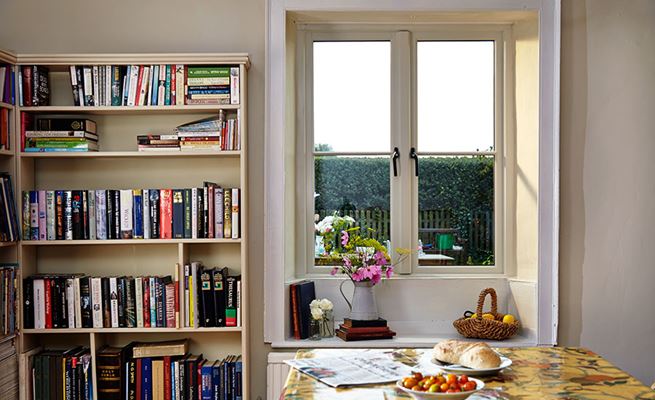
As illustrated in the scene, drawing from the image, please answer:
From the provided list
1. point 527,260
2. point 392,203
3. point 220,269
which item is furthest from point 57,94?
point 527,260

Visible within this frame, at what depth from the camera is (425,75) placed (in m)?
4.18

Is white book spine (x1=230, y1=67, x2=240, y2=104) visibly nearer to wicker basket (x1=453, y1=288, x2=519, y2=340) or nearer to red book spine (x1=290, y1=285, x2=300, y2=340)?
red book spine (x1=290, y1=285, x2=300, y2=340)

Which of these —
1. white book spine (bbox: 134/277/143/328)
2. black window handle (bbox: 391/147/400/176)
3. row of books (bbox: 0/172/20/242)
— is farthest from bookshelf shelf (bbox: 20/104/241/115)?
black window handle (bbox: 391/147/400/176)

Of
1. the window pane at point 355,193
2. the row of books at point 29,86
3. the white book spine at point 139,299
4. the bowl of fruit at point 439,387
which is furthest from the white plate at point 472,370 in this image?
the row of books at point 29,86

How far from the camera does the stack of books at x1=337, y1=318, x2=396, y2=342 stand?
376 cm

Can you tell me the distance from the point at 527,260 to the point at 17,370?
2.59 m

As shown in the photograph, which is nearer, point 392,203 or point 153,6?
point 153,6

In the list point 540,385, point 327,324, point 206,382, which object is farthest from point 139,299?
point 540,385

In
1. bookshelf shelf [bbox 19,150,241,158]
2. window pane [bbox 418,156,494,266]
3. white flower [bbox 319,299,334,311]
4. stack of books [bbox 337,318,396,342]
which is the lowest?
stack of books [bbox 337,318,396,342]

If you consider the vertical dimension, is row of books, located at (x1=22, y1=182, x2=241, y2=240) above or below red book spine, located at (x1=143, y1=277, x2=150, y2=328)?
above

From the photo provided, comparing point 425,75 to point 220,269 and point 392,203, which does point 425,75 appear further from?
point 220,269

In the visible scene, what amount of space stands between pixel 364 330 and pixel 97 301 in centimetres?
131

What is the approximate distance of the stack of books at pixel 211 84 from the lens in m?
3.62

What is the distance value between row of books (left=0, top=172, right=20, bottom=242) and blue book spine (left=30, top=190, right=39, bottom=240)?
0.07m
